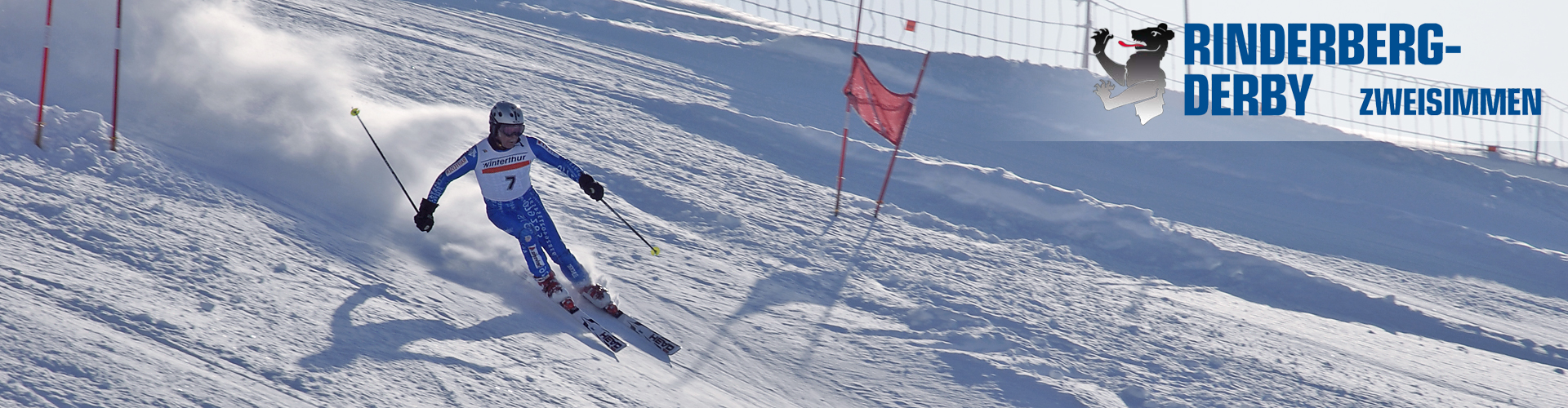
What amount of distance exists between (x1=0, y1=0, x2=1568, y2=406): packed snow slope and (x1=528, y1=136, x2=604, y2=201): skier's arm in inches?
21.7

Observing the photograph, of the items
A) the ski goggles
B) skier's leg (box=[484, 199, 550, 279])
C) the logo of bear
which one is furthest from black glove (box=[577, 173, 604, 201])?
the logo of bear

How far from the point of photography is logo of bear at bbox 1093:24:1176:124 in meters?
12.5

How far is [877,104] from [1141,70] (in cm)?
661

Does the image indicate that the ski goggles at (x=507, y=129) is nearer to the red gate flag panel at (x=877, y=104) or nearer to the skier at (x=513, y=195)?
the skier at (x=513, y=195)

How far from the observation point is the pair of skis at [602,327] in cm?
526

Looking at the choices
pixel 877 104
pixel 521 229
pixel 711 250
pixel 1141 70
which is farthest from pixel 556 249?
pixel 1141 70

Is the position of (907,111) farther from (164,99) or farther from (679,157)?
(164,99)

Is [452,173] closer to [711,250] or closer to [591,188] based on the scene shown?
[591,188]

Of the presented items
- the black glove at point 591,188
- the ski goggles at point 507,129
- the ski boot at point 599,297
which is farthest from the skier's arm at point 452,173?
the ski boot at point 599,297

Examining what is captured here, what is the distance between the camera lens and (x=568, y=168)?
605cm

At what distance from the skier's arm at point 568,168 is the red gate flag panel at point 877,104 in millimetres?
2856

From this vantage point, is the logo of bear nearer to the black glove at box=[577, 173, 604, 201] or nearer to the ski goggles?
the black glove at box=[577, 173, 604, 201]

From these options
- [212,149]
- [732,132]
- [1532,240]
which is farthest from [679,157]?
[1532,240]

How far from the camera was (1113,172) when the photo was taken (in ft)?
33.1
